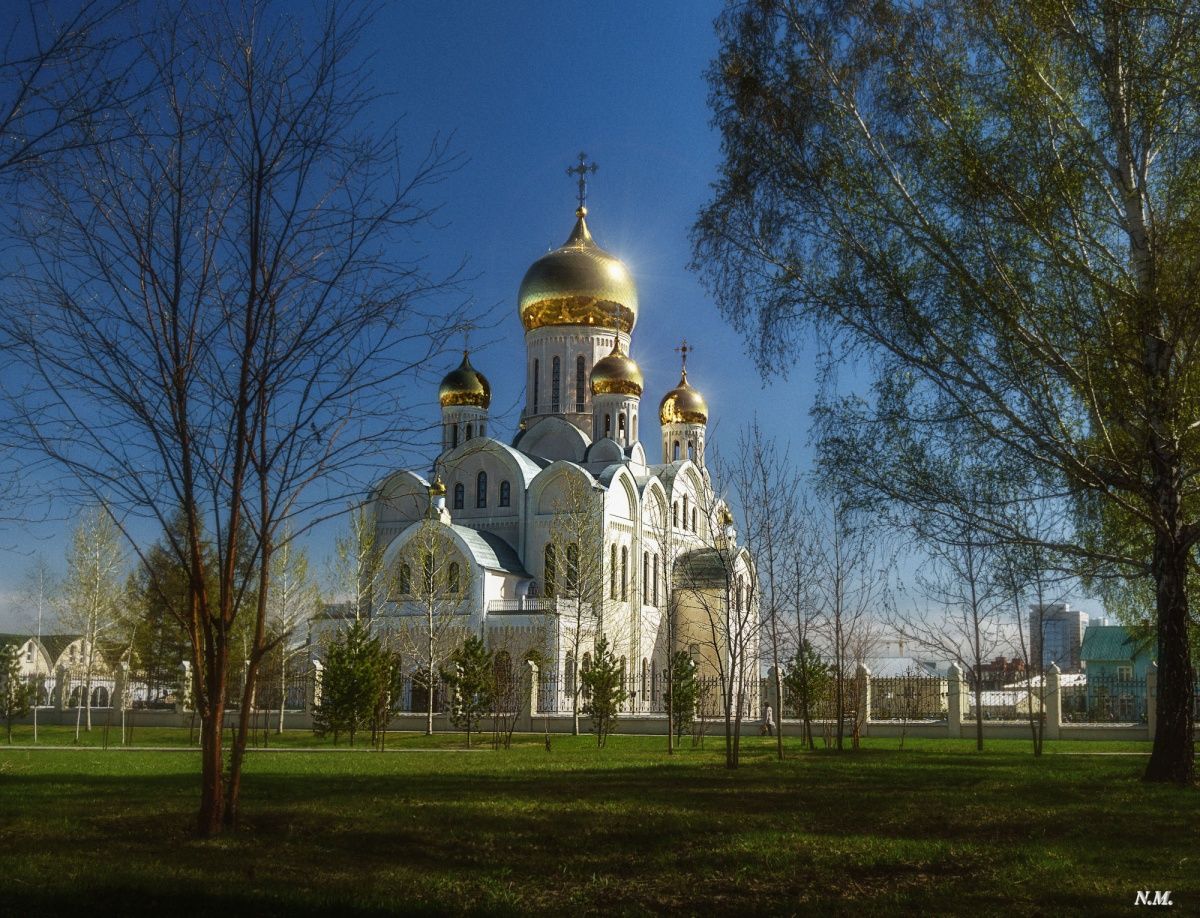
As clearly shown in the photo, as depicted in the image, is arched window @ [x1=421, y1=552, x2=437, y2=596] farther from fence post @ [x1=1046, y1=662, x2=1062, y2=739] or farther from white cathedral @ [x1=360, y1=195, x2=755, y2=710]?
fence post @ [x1=1046, y1=662, x2=1062, y2=739]

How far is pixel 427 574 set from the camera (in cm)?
3444

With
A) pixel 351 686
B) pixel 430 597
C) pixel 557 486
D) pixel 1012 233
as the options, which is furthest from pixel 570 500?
pixel 1012 233

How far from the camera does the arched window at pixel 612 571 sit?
37562mm

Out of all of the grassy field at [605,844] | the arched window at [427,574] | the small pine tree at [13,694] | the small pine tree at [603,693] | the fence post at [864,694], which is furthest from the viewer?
the arched window at [427,574]

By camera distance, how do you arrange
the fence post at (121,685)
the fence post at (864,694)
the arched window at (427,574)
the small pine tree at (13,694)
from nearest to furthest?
1. the small pine tree at (13,694)
2. the fence post at (864,694)
3. the fence post at (121,685)
4. the arched window at (427,574)

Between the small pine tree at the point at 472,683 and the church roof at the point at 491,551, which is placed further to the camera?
the church roof at the point at 491,551

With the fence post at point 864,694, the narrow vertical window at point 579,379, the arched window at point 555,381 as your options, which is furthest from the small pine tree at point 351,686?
the narrow vertical window at point 579,379

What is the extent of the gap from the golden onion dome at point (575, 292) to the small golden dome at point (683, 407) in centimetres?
464

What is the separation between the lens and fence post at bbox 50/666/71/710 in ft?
114

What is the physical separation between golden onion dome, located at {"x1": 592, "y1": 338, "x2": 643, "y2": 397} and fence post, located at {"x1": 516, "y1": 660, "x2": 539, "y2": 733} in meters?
14.8

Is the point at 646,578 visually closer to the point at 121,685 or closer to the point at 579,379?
the point at 579,379

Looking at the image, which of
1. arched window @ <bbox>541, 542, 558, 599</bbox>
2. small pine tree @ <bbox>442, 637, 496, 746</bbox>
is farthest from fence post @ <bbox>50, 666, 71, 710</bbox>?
small pine tree @ <bbox>442, 637, 496, 746</bbox>

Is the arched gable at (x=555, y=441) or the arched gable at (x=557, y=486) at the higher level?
the arched gable at (x=555, y=441)

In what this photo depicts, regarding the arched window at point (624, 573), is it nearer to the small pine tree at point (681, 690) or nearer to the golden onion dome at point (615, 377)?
the golden onion dome at point (615, 377)
